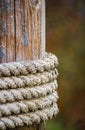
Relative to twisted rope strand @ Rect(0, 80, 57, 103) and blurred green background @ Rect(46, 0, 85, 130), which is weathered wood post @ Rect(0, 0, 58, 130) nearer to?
twisted rope strand @ Rect(0, 80, 57, 103)

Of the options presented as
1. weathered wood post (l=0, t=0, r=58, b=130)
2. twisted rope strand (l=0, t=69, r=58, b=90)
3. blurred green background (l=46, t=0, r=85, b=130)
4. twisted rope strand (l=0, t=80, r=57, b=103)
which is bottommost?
blurred green background (l=46, t=0, r=85, b=130)

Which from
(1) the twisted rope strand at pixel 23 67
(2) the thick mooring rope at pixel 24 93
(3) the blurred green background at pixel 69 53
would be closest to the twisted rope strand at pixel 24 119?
(2) the thick mooring rope at pixel 24 93

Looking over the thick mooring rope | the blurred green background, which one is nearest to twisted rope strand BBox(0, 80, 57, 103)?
the thick mooring rope

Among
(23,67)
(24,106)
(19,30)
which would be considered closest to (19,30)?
(19,30)

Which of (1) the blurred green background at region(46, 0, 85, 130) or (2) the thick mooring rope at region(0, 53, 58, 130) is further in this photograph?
(1) the blurred green background at region(46, 0, 85, 130)

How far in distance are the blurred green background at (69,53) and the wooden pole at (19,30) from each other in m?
3.82

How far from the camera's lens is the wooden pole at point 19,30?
1.42 m

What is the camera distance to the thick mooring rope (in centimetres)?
139

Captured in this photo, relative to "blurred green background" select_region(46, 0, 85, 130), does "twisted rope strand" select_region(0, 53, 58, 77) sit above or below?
above

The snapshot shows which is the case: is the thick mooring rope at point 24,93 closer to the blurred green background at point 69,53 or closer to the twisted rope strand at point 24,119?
the twisted rope strand at point 24,119

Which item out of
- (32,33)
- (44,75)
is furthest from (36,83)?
(32,33)

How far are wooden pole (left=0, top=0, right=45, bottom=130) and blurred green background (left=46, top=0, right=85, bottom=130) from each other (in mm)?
3824

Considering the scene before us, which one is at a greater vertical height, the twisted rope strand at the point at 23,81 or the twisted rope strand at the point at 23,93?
the twisted rope strand at the point at 23,81

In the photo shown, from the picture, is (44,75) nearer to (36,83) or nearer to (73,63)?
(36,83)
